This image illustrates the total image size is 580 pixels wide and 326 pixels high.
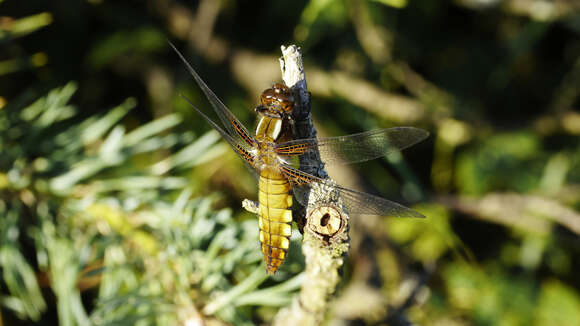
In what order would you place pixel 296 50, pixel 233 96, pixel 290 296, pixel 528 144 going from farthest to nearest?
pixel 528 144 → pixel 233 96 → pixel 290 296 → pixel 296 50

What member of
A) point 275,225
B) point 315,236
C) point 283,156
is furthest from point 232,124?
point 315,236

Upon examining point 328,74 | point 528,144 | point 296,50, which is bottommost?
point 528,144

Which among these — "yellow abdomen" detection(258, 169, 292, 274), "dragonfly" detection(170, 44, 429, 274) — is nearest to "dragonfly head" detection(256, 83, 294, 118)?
"dragonfly" detection(170, 44, 429, 274)

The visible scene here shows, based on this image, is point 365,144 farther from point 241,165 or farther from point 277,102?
point 241,165

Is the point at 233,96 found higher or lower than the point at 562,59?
lower

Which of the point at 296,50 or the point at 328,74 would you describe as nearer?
the point at 296,50

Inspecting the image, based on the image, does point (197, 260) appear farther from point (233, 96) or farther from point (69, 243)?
point (233, 96)

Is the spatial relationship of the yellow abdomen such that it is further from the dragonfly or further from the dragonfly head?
the dragonfly head

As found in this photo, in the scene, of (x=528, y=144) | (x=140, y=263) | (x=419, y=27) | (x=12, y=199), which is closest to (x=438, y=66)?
(x=419, y=27)
